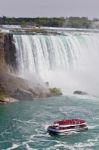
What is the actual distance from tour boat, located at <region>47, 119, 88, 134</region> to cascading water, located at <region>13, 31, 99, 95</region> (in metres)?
18.4

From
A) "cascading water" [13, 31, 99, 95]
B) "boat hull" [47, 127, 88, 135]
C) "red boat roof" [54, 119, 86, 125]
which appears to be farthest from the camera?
"cascading water" [13, 31, 99, 95]

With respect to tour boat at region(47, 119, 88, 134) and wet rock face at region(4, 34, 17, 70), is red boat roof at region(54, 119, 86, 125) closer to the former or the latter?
tour boat at region(47, 119, 88, 134)

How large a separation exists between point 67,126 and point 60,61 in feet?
84.4

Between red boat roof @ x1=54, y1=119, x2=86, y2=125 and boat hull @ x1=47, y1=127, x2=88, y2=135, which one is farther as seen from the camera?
red boat roof @ x1=54, y1=119, x2=86, y2=125

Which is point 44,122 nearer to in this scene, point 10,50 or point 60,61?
point 10,50

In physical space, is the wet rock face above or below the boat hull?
above

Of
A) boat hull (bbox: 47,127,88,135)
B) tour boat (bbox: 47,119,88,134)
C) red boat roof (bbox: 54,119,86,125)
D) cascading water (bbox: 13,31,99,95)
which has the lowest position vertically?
boat hull (bbox: 47,127,88,135)

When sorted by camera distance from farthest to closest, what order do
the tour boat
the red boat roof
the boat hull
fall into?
the red boat roof → the tour boat → the boat hull

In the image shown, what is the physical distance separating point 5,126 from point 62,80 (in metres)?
23.1

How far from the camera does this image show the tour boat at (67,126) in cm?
4606

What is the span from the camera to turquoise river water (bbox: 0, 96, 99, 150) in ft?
137

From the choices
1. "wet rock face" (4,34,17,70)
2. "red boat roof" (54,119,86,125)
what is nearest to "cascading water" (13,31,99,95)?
"wet rock face" (4,34,17,70)

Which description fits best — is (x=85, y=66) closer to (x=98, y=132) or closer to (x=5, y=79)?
(x=5, y=79)

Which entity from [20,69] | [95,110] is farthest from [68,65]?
[95,110]
